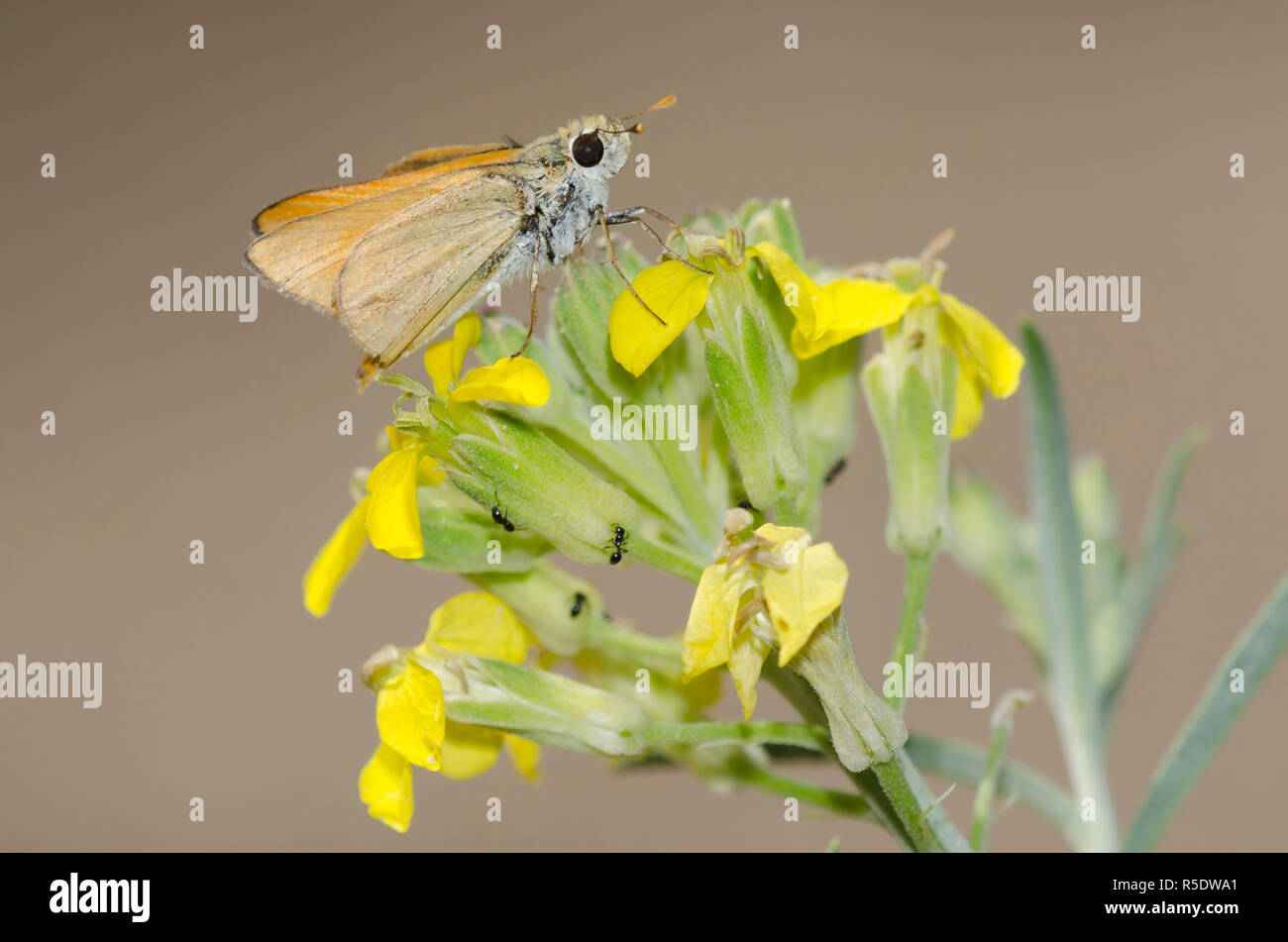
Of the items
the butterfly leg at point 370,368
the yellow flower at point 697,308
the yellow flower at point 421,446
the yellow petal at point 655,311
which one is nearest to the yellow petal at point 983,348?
the yellow flower at point 697,308

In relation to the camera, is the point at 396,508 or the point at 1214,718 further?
the point at 1214,718

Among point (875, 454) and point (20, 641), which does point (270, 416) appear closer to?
point (20, 641)

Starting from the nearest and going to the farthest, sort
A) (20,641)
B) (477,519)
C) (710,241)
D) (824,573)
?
(824,573) → (710,241) → (477,519) → (20,641)

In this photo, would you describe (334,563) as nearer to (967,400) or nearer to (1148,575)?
(967,400)

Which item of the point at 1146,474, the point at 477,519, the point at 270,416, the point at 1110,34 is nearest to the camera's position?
the point at 477,519

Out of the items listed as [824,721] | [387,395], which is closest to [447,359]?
[824,721]

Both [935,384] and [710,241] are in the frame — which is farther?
[935,384]

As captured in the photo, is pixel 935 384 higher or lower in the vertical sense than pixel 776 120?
lower
